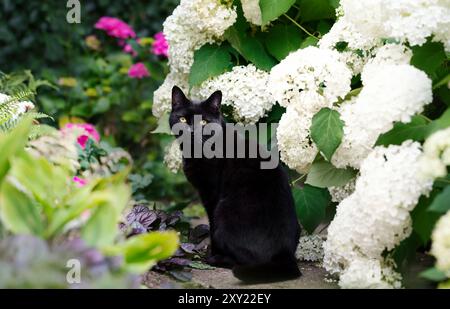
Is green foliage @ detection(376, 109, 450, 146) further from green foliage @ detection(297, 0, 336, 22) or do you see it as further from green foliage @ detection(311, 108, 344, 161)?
→ green foliage @ detection(297, 0, 336, 22)

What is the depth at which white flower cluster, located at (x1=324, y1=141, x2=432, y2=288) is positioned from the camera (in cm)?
283

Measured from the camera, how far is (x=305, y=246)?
13.3 feet

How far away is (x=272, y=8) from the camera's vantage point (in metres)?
3.91

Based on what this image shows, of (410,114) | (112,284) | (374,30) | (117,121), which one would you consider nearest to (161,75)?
(117,121)

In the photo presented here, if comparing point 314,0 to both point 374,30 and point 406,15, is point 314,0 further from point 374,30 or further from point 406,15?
point 406,15

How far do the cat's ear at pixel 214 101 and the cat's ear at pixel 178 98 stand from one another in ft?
0.45

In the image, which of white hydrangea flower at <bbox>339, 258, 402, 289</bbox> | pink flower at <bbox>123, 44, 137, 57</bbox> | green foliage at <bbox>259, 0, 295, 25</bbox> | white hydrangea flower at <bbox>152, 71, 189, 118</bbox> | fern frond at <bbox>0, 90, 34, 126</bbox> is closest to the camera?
white hydrangea flower at <bbox>339, 258, 402, 289</bbox>

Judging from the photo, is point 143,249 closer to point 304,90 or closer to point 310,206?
point 304,90

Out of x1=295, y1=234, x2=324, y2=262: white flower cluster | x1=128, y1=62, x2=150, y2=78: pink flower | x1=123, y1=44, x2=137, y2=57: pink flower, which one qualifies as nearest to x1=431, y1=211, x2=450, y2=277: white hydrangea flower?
x1=295, y1=234, x2=324, y2=262: white flower cluster

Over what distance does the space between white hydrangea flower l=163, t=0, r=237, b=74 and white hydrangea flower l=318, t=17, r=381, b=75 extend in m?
0.57

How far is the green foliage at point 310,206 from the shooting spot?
154 inches

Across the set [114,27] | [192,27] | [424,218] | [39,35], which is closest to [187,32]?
[192,27]

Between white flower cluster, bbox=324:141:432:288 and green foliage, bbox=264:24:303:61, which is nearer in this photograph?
white flower cluster, bbox=324:141:432:288
